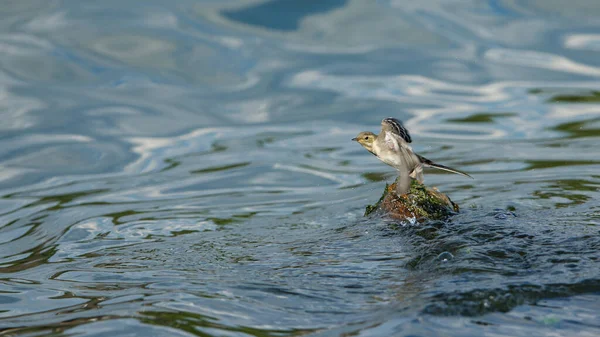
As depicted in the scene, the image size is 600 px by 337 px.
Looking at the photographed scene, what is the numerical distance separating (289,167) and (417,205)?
332cm

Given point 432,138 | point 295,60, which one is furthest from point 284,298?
point 295,60

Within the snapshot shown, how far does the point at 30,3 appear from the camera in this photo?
45.3ft

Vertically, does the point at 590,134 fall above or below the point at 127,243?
above

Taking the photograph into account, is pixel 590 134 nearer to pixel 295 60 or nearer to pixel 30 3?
pixel 295 60

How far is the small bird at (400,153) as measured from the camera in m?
6.23

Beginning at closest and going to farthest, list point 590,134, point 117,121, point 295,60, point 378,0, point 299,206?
point 299,206
point 590,134
point 117,121
point 295,60
point 378,0

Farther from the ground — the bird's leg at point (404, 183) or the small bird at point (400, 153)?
the small bird at point (400, 153)

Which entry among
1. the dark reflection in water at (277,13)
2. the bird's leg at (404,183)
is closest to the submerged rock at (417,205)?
the bird's leg at (404,183)

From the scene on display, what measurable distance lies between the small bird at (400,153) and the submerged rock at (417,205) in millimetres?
63

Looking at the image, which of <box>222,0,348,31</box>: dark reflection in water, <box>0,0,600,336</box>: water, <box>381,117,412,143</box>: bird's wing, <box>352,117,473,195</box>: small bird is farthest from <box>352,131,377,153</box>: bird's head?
<box>222,0,348,31</box>: dark reflection in water

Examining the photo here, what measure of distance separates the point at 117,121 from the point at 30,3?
406 cm

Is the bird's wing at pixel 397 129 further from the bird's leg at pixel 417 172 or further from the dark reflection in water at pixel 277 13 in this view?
the dark reflection in water at pixel 277 13

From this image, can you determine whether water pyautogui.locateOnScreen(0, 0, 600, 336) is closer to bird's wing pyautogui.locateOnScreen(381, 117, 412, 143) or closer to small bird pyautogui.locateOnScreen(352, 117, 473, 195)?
small bird pyautogui.locateOnScreen(352, 117, 473, 195)

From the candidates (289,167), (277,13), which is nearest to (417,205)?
(289,167)
